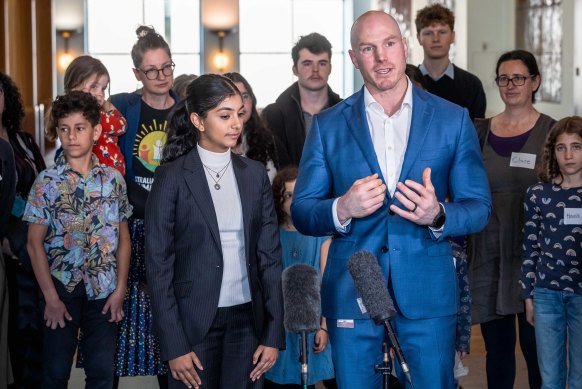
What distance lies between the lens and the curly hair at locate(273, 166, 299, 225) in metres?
4.47

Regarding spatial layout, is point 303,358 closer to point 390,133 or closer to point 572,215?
point 390,133

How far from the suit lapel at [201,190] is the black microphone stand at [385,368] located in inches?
30.7

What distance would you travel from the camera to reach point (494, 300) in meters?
4.47

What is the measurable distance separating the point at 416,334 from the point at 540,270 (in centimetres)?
164

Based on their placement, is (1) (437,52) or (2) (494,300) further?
(1) (437,52)

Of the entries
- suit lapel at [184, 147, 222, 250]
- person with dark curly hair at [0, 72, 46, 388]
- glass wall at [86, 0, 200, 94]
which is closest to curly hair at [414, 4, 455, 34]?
person with dark curly hair at [0, 72, 46, 388]

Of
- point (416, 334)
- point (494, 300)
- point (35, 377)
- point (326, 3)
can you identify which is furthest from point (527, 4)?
point (416, 334)

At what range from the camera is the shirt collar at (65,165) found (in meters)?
4.02

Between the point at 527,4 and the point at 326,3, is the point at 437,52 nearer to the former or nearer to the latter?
the point at 527,4

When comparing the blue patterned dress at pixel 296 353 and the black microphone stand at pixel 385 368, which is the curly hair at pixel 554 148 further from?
the black microphone stand at pixel 385 368

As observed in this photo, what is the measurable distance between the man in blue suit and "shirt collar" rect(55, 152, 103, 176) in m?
1.48

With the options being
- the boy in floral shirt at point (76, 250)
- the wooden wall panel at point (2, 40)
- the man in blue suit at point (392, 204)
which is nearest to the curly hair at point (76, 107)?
the boy in floral shirt at point (76, 250)

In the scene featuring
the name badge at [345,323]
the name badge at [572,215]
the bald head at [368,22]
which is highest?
the bald head at [368,22]

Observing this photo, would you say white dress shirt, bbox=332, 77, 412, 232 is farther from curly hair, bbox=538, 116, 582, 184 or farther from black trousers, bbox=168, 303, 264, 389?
curly hair, bbox=538, 116, 582, 184
